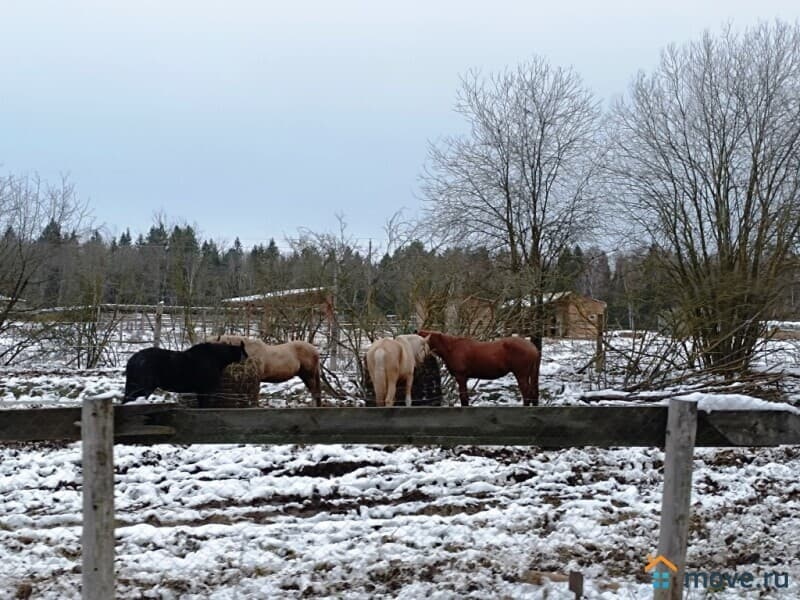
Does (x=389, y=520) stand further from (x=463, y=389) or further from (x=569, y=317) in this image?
(x=569, y=317)

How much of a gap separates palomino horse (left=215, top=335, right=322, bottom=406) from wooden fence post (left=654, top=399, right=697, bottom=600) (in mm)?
6821

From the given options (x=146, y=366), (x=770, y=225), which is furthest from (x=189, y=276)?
(x=770, y=225)

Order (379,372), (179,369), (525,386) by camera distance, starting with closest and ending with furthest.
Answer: (179,369) < (379,372) < (525,386)

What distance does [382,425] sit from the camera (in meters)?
2.80

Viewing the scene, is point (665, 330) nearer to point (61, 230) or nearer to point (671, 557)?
point (671, 557)

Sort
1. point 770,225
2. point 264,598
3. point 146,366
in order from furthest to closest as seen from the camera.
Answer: point 770,225, point 146,366, point 264,598

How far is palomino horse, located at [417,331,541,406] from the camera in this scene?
9.08m

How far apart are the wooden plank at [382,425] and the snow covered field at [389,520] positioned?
1.57 feet

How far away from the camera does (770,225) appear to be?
12.4 metres

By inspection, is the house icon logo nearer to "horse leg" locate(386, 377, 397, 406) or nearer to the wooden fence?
the wooden fence

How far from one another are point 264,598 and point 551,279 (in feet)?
34.4

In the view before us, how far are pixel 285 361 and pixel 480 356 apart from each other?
2.82 meters
